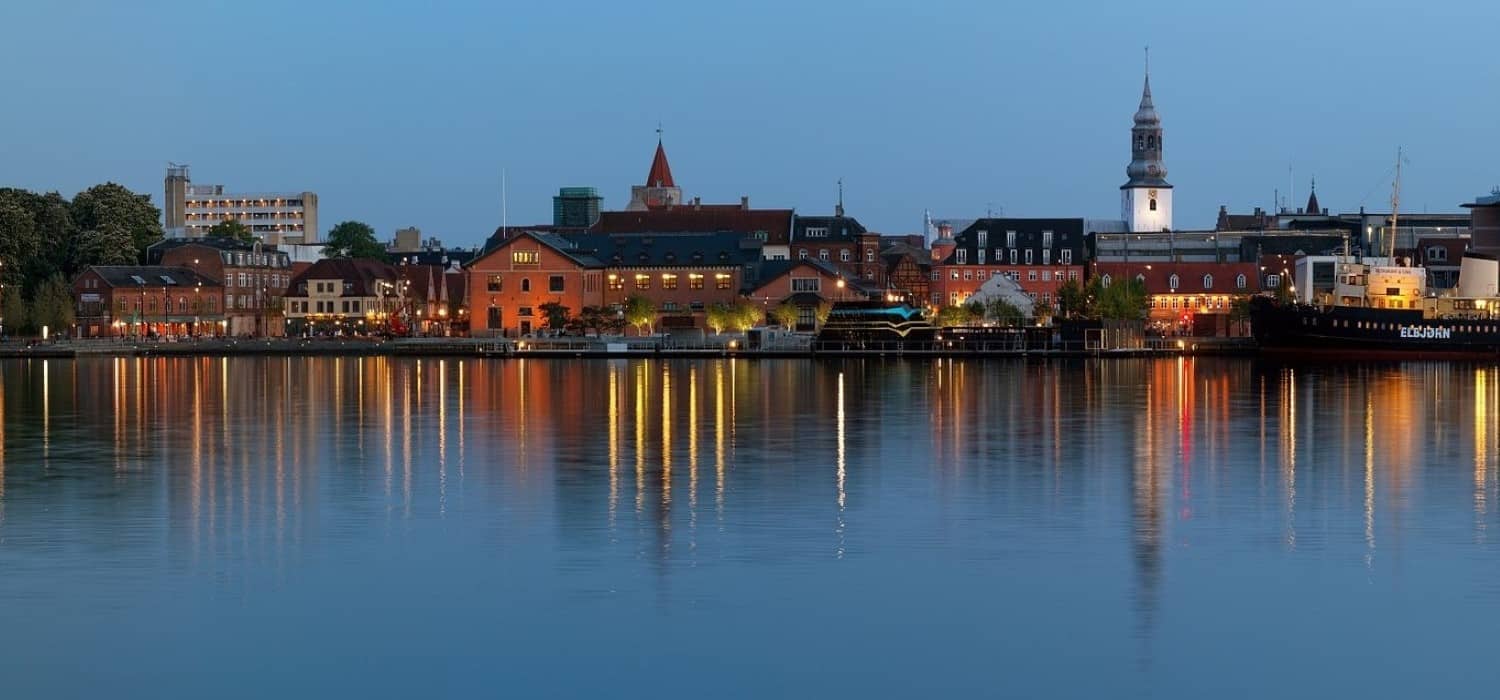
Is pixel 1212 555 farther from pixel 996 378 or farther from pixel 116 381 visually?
pixel 116 381

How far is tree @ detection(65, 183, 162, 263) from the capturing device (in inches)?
4601

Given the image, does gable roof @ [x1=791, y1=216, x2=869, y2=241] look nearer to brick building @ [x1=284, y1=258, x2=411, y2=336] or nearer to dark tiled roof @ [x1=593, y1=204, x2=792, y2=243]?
dark tiled roof @ [x1=593, y1=204, x2=792, y2=243]

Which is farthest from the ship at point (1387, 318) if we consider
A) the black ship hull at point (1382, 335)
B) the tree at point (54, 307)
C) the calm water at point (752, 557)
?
the tree at point (54, 307)

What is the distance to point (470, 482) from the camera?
30.4 meters

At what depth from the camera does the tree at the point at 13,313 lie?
10512cm

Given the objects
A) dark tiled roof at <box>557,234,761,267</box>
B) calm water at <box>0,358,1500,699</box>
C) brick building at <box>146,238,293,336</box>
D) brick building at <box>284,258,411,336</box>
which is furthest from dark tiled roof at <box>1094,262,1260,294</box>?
calm water at <box>0,358,1500,699</box>

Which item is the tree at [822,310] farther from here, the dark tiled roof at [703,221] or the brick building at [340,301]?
the brick building at [340,301]

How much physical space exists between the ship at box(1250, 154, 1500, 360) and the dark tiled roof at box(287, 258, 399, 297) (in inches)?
2266

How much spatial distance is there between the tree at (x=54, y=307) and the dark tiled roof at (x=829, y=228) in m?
45.5

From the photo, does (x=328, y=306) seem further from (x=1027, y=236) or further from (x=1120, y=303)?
(x=1120, y=303)

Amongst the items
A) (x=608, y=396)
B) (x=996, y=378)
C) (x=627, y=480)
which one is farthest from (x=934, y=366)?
(x=627, y=480)

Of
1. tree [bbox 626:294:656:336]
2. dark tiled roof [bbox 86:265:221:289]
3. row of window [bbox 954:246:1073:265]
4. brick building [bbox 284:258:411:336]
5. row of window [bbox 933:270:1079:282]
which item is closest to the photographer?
tree [bbox 626:294:656:336]

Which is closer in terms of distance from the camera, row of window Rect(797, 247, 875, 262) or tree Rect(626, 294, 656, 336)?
tree Rect(626, 294, 656, 336)

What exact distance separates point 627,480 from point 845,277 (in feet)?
247
